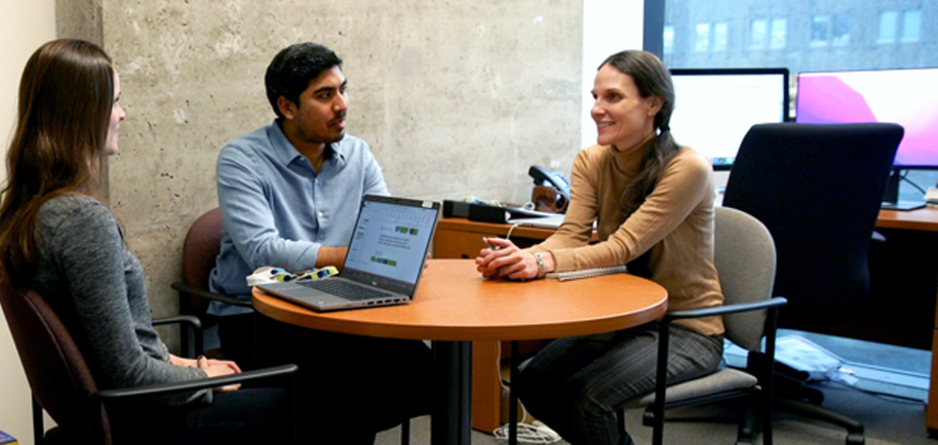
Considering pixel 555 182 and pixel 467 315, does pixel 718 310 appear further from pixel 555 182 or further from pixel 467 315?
pixel 555 182

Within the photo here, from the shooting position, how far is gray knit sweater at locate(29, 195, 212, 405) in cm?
134

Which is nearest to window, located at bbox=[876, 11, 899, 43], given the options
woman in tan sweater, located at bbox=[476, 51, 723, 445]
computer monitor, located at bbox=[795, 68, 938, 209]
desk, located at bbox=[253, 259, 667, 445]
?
computer monitor, located at bbox=[795, 68, 938, 209]

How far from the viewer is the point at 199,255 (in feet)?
7.88

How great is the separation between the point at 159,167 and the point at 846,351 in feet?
10.6

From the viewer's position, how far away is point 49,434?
157cm

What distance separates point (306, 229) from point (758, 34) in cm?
296

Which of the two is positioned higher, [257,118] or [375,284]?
[257,118]

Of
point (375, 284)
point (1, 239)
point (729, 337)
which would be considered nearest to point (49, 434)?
point (1, 239)

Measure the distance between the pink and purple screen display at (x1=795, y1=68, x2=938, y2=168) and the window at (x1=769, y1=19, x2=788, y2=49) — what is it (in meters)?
0.93

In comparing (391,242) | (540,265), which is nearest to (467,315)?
(391,242)

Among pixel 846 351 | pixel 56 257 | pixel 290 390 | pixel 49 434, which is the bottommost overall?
pixel 846 351

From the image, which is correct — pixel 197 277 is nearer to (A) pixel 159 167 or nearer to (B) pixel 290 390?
(A) pixel 159 167

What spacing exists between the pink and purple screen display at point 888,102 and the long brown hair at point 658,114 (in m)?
1.41

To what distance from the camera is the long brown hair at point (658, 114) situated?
2088 millimetres
